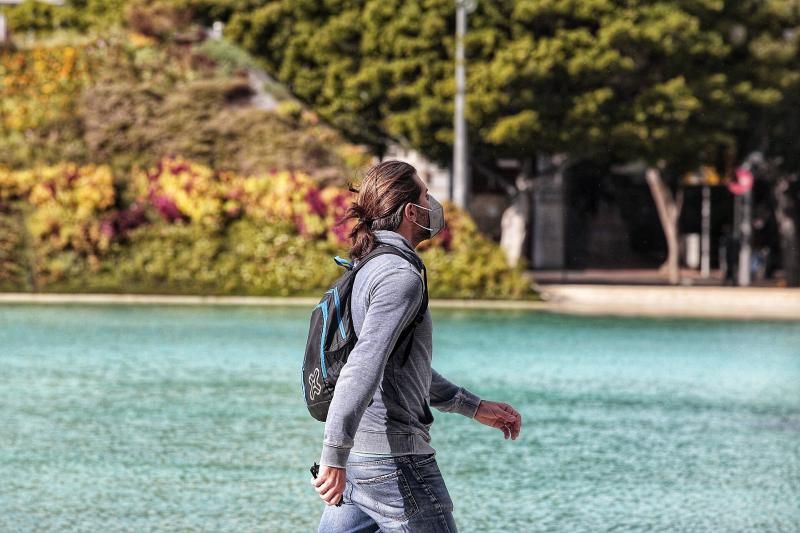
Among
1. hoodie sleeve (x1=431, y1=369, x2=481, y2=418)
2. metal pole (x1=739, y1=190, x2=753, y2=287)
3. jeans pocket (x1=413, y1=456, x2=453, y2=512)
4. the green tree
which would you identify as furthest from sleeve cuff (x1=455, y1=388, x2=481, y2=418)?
metal pole (x1=739, y1=190, x2=753, y2=287)

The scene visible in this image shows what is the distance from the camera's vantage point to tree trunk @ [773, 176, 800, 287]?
131ft

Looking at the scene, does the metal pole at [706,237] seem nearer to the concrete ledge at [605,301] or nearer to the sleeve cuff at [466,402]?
the concrete ledge at [605,301]

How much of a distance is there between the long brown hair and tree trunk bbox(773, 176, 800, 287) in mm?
36381

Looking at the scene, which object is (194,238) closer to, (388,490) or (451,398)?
(451,398)

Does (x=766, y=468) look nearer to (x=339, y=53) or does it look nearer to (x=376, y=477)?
(x=376, y=477)

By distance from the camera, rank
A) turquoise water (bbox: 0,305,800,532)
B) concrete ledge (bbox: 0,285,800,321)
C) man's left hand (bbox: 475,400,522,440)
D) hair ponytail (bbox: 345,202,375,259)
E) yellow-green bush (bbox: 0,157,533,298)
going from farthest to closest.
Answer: yellow-green bush (bbox: 0,157,533,298), concrete ledge (bbox: 0,285,800,321), turquoise water (bbox: 0,305,800,532), man's left hand (bbox: 475,400,522,440), hair ponytail (bbox: 345,202,375,259)

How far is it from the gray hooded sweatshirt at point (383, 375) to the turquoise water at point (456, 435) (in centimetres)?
363

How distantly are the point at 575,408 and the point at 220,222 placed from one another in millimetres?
20026

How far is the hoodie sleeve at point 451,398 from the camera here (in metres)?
4.99

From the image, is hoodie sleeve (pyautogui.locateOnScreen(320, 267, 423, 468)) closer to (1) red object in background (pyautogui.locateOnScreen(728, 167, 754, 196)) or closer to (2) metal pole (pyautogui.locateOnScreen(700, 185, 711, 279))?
(1) red object in background (pyautogui.locateOnScreen(728, 167, 754, 196))

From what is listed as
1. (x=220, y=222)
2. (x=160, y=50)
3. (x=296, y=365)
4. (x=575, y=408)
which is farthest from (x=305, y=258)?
(x=575, y=408)

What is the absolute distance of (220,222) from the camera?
32.5m

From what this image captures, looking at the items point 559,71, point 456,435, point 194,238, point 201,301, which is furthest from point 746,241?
point 456,435

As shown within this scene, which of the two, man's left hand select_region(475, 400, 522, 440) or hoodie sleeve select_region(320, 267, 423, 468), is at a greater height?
hoodie sleeve select_region(320, 267, 423, 468)
